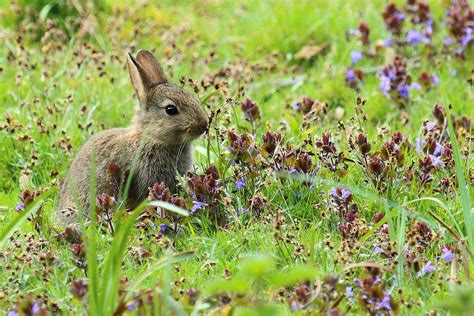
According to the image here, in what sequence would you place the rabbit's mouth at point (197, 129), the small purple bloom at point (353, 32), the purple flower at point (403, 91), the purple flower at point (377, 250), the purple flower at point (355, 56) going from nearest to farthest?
the purple flower at point (377, 250)
the rabbit's mouth at point (197, 129)
the purple flower at point (403, 91)
the purple flower at point (355, 56)
the small purple bloom at point (353, 32)

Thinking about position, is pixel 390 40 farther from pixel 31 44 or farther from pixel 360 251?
pixel 360 251

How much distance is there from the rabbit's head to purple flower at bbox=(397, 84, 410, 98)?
199 centimetres

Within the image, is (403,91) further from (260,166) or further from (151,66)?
(260,166)

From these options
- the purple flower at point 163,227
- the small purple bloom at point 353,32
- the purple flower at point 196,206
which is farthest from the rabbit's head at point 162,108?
the small purple bloom at point 353,32

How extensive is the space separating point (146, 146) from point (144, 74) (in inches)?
21.0

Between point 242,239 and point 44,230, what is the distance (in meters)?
1.22

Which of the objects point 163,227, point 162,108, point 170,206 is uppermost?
point 170,206

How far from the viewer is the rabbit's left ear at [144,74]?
646 centimetres

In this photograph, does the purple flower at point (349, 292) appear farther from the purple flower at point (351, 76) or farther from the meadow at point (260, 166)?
the purple flower at point (351, 76)

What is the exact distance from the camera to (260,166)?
18.2 feet

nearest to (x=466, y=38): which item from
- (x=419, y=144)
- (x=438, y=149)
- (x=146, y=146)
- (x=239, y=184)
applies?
(x=419, y=144)

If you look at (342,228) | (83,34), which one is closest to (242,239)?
(342,228)

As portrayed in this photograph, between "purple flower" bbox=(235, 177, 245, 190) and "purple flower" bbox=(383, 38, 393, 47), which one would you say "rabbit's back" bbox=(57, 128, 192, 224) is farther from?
"purple flower" bbox=(383, 38, 393, 47)

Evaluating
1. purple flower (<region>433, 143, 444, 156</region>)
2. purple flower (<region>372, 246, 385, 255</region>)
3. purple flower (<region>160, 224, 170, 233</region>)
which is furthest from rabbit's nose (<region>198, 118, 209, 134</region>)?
purple flower (<region>372, 246, 385, 255</region>)
